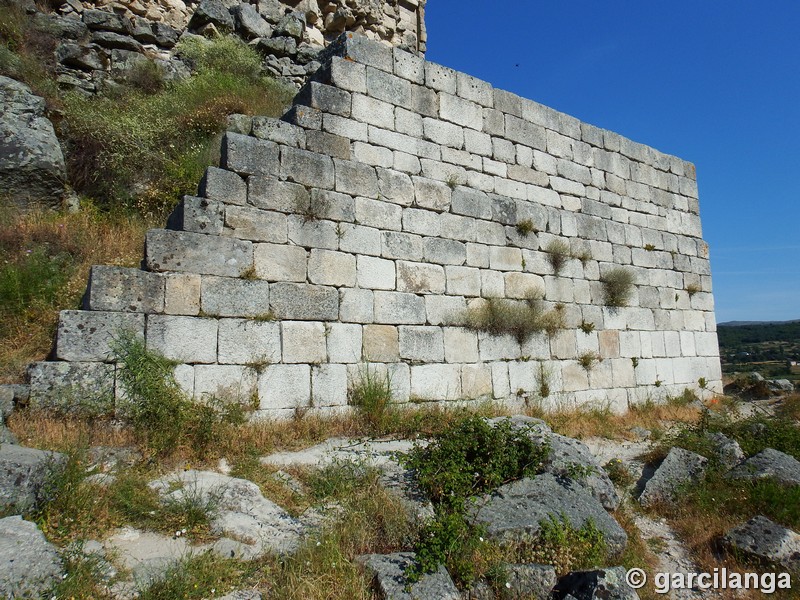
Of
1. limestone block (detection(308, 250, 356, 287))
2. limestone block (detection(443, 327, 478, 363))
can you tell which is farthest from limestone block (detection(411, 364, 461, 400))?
limestone block (detection(308, 250, 356, 287))

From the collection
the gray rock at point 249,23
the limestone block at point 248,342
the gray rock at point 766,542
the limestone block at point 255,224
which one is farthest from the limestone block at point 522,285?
the gray rock at point 249,23

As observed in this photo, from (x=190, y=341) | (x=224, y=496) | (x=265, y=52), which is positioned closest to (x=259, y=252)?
(x=190, y=341)

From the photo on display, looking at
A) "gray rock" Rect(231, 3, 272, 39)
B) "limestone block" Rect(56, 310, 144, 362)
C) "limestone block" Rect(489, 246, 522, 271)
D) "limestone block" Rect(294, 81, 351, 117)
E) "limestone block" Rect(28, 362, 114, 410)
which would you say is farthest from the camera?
"gray rock" Rect(231, 3, 272, 39)

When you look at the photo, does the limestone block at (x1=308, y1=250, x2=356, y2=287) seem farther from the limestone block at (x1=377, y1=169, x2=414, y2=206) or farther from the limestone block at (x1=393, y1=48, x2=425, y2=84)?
the limestone block at (x1=393, y1=48, x2=425, y2=84)

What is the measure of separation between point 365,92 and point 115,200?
390cm

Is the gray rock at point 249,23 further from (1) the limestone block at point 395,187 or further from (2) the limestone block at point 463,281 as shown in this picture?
(2) the limestone block at point 463,281

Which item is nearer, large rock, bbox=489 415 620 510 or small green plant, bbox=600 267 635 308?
large rock, bbox=489 415 620 510

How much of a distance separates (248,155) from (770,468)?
595 cm

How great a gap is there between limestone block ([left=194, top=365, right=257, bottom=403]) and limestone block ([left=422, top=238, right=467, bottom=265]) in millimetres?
2702

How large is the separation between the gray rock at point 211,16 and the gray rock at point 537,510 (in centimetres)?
1134

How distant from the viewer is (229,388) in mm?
5910

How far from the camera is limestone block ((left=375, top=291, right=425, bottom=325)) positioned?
701 centimetres

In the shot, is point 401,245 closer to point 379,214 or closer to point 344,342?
point 379,214

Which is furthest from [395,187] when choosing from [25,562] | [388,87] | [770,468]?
[25,562]
